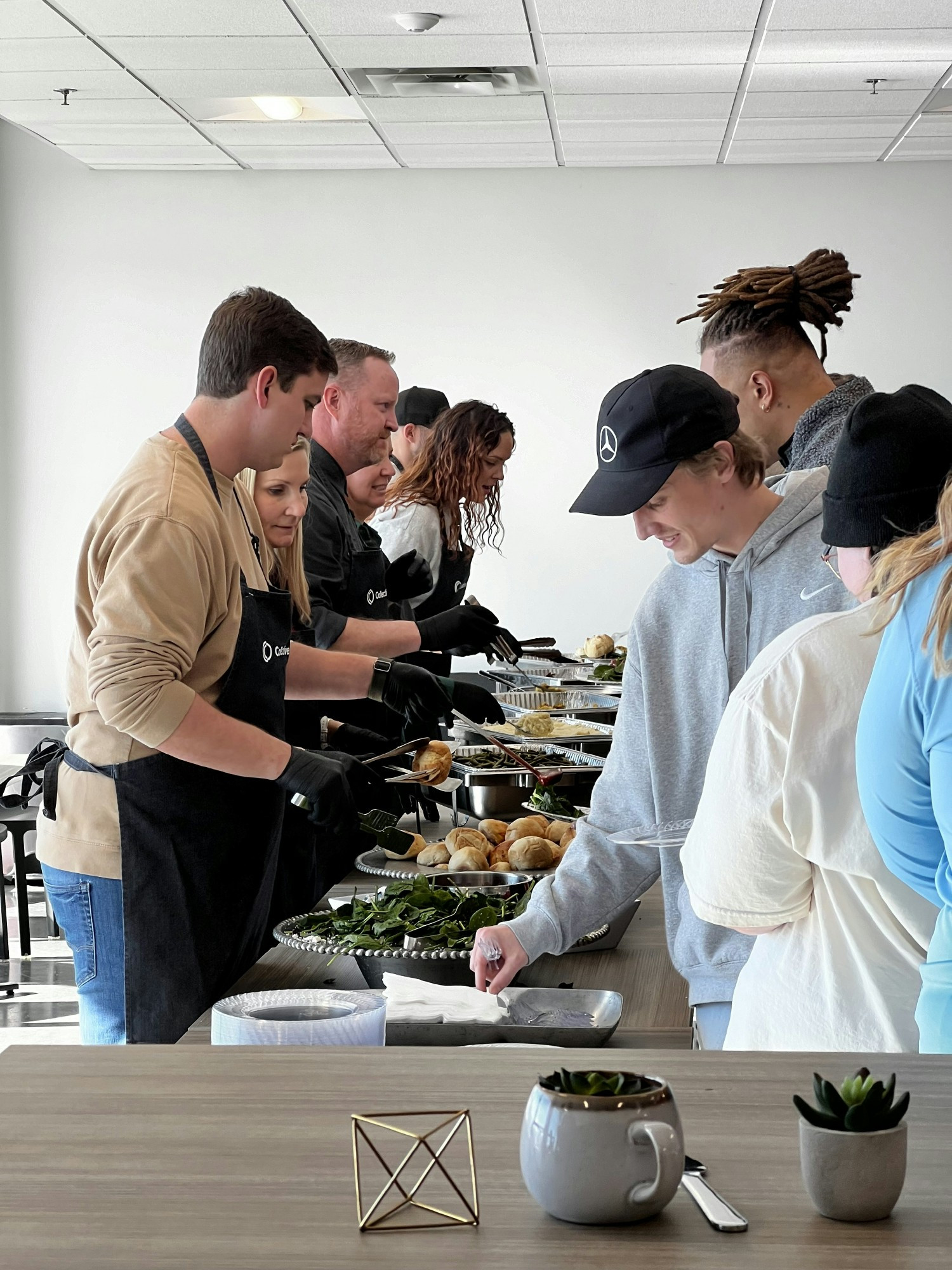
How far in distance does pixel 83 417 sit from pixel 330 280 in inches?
60.5

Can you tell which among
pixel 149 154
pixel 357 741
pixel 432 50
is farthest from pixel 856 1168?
pixel 149 154

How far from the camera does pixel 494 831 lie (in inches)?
90.1

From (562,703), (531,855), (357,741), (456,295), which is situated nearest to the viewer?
(531,855)

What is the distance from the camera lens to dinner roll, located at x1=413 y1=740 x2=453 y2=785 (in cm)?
246

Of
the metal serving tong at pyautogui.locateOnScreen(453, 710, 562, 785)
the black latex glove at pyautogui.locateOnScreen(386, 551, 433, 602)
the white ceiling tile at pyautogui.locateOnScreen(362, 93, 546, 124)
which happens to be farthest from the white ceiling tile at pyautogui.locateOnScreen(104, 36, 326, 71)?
the metal serving tong at pyautogui.locateOnScreen(453, 710, 562, 785)

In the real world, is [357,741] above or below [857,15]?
below

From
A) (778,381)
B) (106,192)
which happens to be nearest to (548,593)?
(106,192)

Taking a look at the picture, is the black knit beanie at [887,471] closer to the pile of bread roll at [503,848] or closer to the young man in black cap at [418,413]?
the pile of bread roll at [503,848]

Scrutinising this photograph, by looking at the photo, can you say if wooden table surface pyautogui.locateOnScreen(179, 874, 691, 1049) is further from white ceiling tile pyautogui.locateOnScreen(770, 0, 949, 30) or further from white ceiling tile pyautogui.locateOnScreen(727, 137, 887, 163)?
white ceiling tile pyautogui.locateOnScreen(727, 137, 887, 163)

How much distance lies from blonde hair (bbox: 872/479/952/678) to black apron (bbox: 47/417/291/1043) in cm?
111

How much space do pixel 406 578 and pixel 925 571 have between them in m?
2.76

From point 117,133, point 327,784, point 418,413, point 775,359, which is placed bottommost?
point 327,784

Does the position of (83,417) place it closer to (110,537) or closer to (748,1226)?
(110,537)

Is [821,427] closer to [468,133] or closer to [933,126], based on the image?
[468,133]
